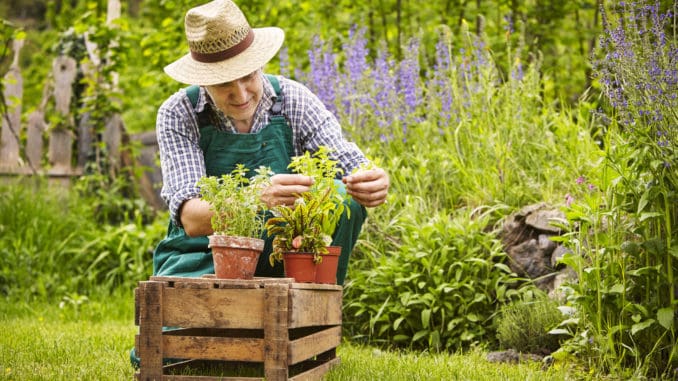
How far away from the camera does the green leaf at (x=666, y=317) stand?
244cm

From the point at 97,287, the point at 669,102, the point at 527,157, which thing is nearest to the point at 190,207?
the point at 669,102

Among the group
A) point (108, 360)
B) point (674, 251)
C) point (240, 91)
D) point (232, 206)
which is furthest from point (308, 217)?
point (674, 251)

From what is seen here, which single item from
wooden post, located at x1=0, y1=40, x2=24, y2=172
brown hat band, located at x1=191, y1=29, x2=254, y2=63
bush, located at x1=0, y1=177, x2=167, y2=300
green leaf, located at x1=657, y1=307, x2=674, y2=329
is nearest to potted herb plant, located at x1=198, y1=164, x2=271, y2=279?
brown hat band, located at x1=191, y1=29, x2=254, y2=63

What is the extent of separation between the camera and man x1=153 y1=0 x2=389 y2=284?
2.67 m

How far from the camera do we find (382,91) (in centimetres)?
476

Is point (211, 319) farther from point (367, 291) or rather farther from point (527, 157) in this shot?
point (527, 157)

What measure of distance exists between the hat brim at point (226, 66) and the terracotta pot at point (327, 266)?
681 millimetres

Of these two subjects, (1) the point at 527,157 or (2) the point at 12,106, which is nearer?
(1) the point at 527,157

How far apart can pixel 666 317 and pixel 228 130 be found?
168 cm

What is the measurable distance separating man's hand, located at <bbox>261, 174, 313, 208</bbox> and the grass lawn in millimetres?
631

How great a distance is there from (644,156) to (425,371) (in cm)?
104

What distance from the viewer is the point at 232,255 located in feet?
7.55

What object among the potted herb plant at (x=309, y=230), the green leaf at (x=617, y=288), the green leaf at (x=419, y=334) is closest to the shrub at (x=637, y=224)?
the green leaf at (x=617, y=288)

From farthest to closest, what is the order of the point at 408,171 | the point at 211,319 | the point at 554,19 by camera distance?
1. the point at 554,19
2. the point at 408,171
3. the point at 211,319
